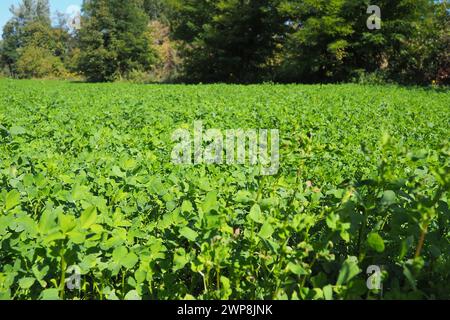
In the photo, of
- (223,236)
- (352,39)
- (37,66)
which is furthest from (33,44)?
(223,236)

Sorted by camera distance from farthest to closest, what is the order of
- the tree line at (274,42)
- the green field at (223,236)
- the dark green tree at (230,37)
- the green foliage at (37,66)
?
1. the green foliage at (37,66)
2. the dark green tree at (230,37)
3. the tree line at (274,42)
4. the green field at (223,236)

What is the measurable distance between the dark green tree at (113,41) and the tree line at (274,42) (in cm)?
10

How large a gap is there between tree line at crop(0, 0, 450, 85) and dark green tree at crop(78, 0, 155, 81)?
10 cm

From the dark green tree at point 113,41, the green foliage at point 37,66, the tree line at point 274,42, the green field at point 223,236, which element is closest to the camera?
the green field at point 223,236

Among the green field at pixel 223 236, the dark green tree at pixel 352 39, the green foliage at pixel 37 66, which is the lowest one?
the green field at pixel 223 236

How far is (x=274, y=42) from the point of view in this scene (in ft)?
109

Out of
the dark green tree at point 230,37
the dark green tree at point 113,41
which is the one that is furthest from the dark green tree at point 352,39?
the dark green tree at point 113,41

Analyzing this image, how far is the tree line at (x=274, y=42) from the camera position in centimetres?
2444

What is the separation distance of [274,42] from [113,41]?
18.1 metres

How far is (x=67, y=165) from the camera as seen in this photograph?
3127 mm

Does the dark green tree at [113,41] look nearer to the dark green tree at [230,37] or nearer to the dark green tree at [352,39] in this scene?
the dark green tree at [230,37]

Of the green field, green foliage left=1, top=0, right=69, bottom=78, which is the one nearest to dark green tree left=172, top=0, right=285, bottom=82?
the green field

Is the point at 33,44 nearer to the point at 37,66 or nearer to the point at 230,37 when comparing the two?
the point at 37,66

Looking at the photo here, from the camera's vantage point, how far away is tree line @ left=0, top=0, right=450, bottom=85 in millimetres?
24438
